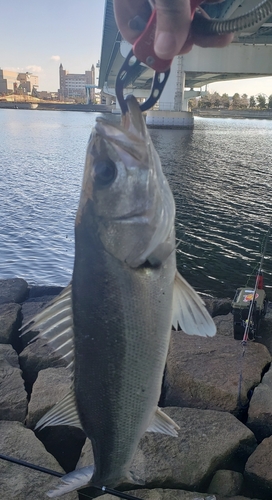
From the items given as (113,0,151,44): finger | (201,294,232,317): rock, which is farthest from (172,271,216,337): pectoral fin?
(201,294,232,317): rock

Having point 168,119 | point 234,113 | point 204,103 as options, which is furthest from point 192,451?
point 204,103

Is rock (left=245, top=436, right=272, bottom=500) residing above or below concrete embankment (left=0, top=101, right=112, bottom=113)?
below

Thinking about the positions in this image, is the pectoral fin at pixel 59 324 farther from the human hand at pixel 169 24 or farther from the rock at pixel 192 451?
the rock at pixel 192 451

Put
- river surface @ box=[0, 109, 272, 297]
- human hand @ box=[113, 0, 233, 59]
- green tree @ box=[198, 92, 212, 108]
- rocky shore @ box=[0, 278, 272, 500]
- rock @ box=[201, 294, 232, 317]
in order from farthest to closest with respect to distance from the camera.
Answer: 1. green tree @ box=[198, 92, 212, 108]
2. river surface @ box=[0, 109, 272, 297]
3. rock @ box=[201, 294, 232, 317]
4. rocky shore @ box=[0, 278, 272, 500]
5. human hand @ box=[113, 0, 233, 59]

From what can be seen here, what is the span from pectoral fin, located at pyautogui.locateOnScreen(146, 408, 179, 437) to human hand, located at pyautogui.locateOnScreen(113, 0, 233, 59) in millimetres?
2233

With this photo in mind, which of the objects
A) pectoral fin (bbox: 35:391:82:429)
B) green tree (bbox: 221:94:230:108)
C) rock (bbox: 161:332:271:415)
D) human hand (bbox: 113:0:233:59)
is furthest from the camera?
green tree (bbox: 221:94:230:108)

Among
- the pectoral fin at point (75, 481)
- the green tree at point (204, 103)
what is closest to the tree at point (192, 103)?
the green tree at point (204, 103)

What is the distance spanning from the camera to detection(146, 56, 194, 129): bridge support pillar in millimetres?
56466

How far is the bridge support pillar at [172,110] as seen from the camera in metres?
56.5

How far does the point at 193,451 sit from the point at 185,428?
0.34 metres

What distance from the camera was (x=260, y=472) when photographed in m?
4.74

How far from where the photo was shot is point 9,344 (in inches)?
297

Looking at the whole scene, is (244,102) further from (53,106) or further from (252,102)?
(53,106)

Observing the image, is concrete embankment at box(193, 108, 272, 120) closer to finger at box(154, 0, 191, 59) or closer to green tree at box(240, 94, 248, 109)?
green tree at box(240, 94, 248, 109)
